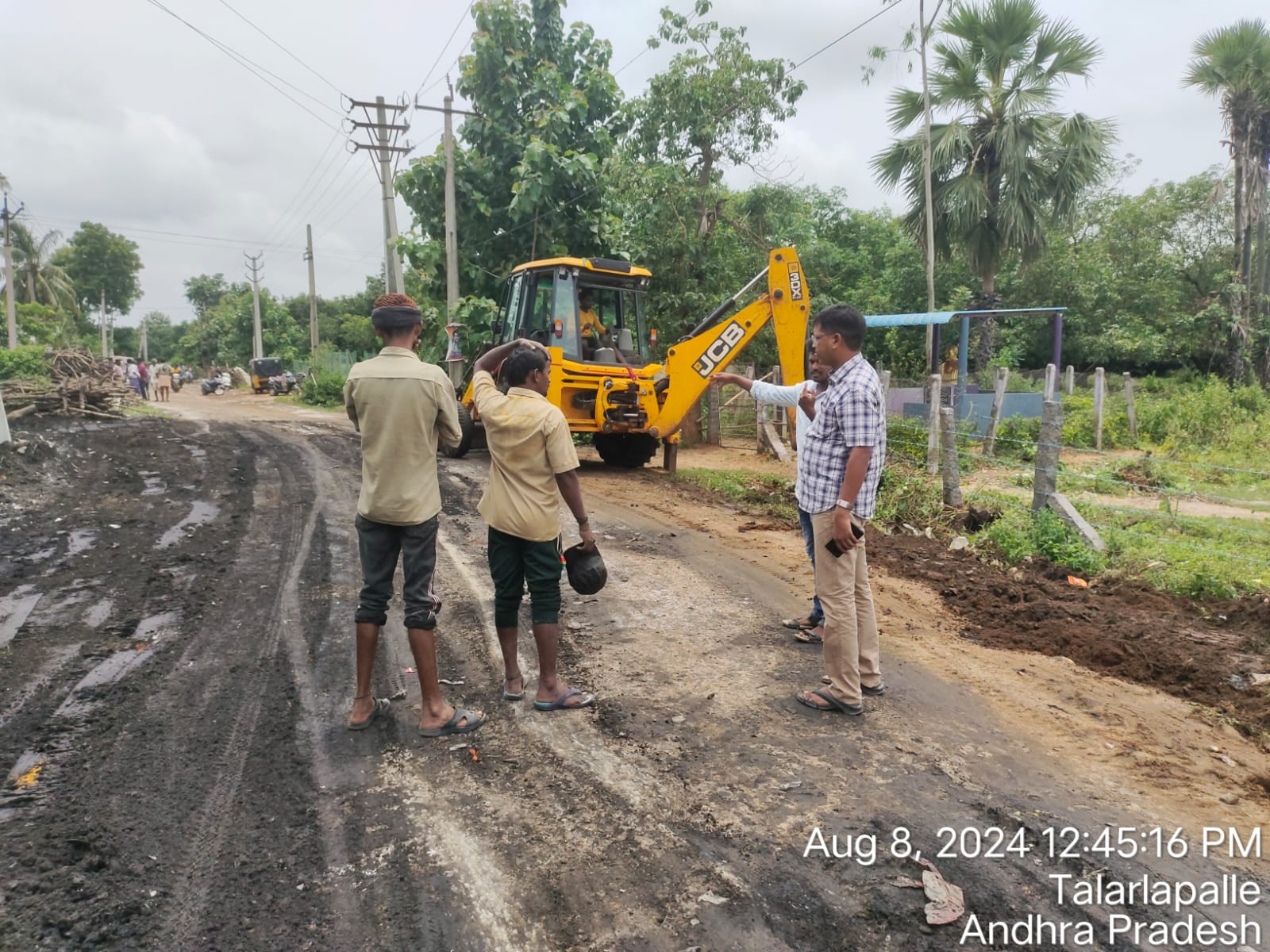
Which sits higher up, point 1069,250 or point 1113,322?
point 1069,250

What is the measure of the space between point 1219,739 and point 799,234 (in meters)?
13.6

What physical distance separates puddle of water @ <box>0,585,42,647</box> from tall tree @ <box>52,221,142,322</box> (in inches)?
2579

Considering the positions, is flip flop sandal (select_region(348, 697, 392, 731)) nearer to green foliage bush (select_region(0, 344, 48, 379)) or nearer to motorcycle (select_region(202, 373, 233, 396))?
green foliage bush (select_region(0, 344, 48, 379))

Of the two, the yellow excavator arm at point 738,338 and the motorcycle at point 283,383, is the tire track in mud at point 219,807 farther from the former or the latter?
the motorcycle at point 283,383

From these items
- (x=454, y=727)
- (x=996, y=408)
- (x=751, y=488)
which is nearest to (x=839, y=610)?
(x=454, y=727)

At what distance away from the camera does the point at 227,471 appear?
11195mm

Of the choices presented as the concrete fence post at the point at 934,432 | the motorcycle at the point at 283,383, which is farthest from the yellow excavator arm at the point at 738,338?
the motorcycle at the point at 283,383

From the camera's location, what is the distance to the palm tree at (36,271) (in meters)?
42.4

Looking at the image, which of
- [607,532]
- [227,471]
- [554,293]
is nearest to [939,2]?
[554,293]

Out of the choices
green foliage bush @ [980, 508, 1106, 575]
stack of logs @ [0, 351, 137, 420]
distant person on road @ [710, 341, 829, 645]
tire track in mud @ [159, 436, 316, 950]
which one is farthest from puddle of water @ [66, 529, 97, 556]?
stack of logs @ [0, 351, 137, 420]

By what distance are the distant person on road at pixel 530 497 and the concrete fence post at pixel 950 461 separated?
5.60 meters

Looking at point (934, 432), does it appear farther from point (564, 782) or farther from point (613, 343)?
point (564, 782)

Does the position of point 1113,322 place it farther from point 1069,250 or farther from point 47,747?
point 47,747

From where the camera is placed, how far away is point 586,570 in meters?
4.09
